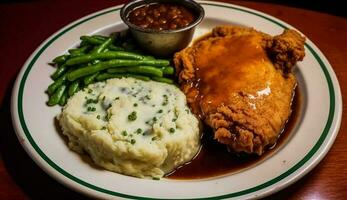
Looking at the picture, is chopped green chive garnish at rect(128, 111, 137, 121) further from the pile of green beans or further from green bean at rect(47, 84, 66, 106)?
green bean at rect(47, 84, 66, 106)

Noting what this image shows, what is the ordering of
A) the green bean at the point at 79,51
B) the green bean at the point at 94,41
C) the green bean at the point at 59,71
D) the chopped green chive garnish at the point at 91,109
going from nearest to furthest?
the chopped green chive garnish at the point at 91,109, the green bean at the point at 59,71, the green bean at the point at 79,51, the green bean at the point at 94,41

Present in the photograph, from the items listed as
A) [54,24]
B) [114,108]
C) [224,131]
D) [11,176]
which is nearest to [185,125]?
[224,131]

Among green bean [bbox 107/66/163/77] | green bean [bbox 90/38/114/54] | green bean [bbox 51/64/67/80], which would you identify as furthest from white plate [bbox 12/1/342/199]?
green bean [bbox 107/66/163/77]

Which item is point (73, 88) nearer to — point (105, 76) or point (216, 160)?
point (105, 76)

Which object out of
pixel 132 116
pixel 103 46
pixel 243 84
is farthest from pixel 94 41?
pixel 243 84

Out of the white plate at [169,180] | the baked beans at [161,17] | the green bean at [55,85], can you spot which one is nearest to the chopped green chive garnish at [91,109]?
the white plate at [169,180]

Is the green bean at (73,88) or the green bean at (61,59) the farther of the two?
the green bean at (61,59)

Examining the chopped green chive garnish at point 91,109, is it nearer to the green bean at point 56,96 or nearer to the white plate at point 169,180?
the white plate at point 169,180
